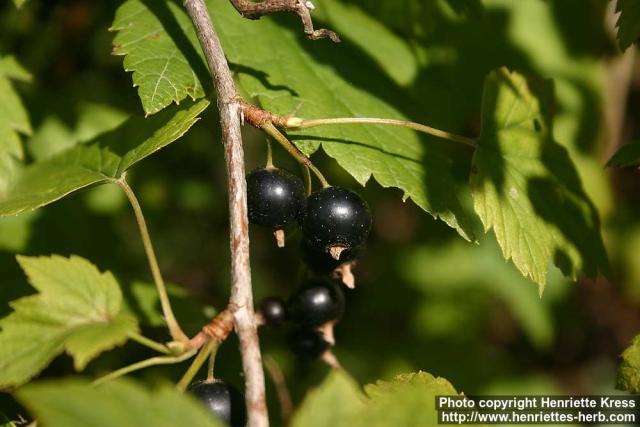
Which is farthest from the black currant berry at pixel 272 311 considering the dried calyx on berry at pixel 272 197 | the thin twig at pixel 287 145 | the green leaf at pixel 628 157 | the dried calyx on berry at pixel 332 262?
the green leaf at pixel 628 157

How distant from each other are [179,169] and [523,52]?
72.1 inches

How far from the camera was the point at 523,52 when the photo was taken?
3311 mm

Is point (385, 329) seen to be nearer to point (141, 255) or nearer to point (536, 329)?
point (536, 329)

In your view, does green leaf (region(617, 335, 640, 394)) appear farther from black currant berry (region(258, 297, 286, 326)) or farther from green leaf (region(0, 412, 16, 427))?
green leaf (region(0, 412, 16, 427))

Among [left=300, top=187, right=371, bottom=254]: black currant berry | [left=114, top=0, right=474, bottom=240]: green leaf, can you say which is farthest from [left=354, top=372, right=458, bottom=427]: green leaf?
[left=114, top=0, right=474, bottom=240]: green leaf

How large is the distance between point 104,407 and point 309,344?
1.22m

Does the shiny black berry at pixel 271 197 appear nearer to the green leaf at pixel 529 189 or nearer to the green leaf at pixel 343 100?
the green leaf at pixel 343 100

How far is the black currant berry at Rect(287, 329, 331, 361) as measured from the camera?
2.20 meters

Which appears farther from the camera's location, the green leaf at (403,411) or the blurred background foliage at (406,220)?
the blurred background foliage at (406,220)

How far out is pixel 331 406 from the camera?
45.0 inches

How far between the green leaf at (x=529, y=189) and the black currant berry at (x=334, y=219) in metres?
0.45

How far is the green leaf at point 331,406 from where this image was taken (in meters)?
1.13

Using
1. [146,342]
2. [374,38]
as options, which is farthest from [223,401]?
[374,38]

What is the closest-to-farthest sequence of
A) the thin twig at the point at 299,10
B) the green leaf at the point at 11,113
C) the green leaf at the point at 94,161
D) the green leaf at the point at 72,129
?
1. the thin twig at the point at 299,10
2. the green leaf at the point at 94,161
3. the green leaf at the point at 11,113
4. the green leaf at the point at 72,129
